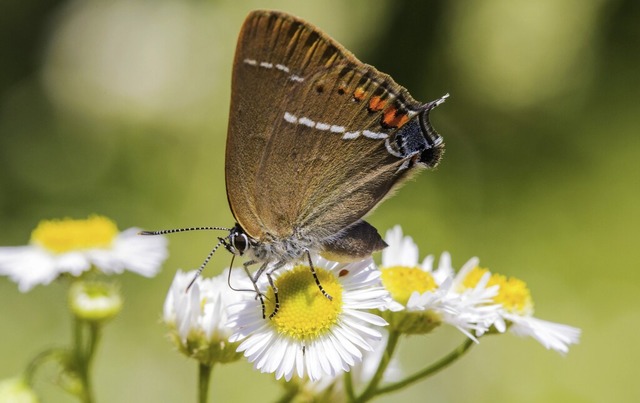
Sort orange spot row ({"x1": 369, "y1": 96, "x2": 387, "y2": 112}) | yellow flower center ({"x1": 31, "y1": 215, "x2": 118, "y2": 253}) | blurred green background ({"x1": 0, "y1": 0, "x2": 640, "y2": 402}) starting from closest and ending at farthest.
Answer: orange spot row ({"x1": 369, "y1": 96, "x2": 387, "y2": 112})
yellow flower center ({"x1": 31, "y1": 215, "x2": 118, "y2": 253})
blurred green background ({"x1": 0, "y1": 0, "x2": 640, "y2": 402})

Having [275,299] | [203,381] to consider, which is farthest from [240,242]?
[203,381]

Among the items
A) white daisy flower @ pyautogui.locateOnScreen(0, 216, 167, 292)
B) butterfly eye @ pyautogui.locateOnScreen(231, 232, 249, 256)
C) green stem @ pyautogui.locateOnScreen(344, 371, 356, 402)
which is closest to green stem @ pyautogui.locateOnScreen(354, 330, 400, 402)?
green stem @ pyautogui.locateOnScreen(344, 371, 356, 402)

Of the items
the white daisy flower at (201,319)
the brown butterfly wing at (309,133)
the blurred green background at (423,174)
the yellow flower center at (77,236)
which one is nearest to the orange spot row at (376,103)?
the brown butterfly wing at (309,133)

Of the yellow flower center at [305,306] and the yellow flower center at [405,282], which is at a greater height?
the yellow flower center at [405,282]

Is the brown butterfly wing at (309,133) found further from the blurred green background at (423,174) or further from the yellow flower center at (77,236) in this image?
the blurred green background at (423,174)

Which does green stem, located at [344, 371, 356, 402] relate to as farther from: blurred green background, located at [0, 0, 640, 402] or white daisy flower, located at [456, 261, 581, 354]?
blurred green background, located at [0, 0, 640, 402]
